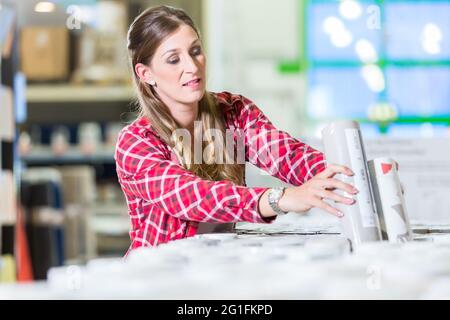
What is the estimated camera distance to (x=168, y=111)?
1415 millimetres

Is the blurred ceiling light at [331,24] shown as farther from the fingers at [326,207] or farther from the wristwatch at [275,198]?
the fingers at [326,207]

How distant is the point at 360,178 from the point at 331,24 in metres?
3.05

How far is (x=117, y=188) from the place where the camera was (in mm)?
4035

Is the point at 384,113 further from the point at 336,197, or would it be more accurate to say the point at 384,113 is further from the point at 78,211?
the point at 336,197

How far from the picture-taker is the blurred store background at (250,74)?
12.5ft

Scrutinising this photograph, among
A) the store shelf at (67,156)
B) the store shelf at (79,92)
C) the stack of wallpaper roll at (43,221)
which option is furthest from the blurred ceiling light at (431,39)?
the stack of wallpaper roll at (43,221)

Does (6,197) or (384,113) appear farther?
(384,113)

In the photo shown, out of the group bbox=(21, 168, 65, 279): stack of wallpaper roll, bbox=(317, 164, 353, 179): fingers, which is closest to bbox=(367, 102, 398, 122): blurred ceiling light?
bbox=(21, 168, 65, 279): stack of wallpaper roll

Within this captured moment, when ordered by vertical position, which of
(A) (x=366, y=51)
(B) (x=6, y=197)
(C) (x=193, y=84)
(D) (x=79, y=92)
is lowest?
(B) (x=6, y=197)

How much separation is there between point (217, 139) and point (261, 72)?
7.87 ft

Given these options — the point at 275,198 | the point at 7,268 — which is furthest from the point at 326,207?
the point at 7,268

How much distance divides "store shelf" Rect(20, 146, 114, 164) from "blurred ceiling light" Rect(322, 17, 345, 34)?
1264 mm

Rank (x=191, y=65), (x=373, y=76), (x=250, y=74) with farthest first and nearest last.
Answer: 1. (x=373, y=76)
2. (x=250, y=74)
3. (x=191, y=65)

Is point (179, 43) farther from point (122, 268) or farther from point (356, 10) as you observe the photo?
point (356, 10)
